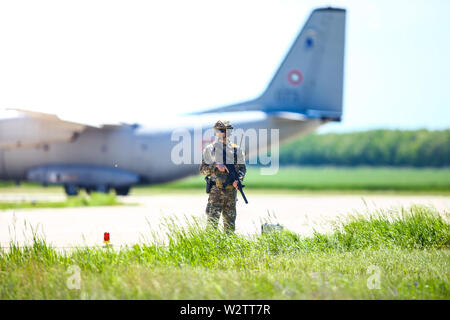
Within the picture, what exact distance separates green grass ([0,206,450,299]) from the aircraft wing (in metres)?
15.7

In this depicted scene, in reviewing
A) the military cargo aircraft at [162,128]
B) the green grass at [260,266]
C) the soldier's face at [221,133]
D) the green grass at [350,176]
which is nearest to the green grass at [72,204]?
the military cargo aircraft at [162,128]

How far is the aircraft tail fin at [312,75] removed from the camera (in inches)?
885

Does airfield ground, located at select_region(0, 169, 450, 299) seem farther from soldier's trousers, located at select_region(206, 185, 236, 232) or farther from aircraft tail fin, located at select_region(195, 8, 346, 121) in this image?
aircraft tail fin, located at select_region(195, 8, 346, 121)

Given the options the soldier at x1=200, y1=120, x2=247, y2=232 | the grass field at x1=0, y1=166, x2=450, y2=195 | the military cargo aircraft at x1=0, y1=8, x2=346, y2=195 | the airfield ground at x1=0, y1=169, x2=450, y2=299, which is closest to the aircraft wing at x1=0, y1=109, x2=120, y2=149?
the military cargo aircraft at x1=0, y1=8, x2=346, y2=195

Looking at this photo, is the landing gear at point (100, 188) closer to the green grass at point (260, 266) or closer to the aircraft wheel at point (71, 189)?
the aircraft wheel at point (71, 189)

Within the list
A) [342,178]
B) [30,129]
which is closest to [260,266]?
[30,129]

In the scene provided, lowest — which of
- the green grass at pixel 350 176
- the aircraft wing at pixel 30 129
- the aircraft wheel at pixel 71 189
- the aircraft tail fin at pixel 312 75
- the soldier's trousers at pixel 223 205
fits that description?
the green grass at pixel 350 176

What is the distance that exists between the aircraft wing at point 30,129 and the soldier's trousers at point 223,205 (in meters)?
15.3

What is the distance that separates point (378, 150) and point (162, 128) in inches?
2979

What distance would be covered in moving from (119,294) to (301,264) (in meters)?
2.79

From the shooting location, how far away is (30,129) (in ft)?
74.7

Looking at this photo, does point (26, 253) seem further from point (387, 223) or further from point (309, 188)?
point (309, 188)

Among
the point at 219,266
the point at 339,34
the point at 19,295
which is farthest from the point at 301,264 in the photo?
the point at 339,34

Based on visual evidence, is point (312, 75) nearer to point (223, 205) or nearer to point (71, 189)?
point (71, 189)
